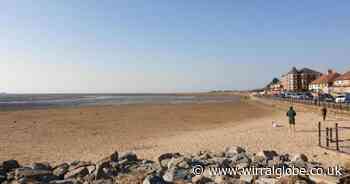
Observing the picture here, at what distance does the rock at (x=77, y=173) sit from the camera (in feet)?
24.1

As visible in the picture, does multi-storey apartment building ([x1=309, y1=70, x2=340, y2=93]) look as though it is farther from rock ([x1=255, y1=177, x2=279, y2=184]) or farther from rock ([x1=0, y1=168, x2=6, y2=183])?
rock ([x1=0, y1=168, x2=6, y2=183])

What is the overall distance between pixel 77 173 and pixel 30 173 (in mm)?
1228

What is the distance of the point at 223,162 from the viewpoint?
306 inches

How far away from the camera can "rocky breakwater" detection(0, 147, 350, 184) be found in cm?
623

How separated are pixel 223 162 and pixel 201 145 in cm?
492

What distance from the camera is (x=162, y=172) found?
709cm

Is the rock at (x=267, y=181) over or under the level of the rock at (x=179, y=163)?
over

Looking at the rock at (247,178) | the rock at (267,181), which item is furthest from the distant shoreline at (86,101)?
the rock at (267,181)

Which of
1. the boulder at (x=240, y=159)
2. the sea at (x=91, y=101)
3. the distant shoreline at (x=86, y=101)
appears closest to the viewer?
the boulder at (x=240, y=159)

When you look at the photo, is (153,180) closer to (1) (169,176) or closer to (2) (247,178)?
(1) (169,176)

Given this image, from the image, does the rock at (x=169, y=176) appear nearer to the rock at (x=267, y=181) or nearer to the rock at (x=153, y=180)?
the rock at (x=153, y=180)

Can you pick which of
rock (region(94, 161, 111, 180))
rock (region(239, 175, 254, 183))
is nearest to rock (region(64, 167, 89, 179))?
rock (region(94, 161, 111, 180))

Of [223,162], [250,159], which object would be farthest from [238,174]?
[250,159]

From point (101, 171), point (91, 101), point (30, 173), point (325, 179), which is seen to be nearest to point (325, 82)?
point (91, 101)
